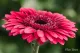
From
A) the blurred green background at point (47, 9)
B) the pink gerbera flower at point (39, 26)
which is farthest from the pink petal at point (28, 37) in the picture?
the blurred green background at point (47, 9)

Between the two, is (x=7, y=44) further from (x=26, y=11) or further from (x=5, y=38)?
(x=26, y=11)

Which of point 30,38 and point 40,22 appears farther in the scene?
point 40,22

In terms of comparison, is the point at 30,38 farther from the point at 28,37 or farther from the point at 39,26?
the point at 39,26

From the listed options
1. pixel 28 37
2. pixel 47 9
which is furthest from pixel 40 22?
pixel 47 9

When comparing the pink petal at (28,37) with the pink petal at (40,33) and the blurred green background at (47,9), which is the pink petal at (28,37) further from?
the blurred green background at (47,9)

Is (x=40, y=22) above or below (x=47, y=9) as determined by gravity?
above

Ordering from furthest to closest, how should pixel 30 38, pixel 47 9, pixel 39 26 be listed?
pixel 47 9, pixel 39 26, pixel 30 38
